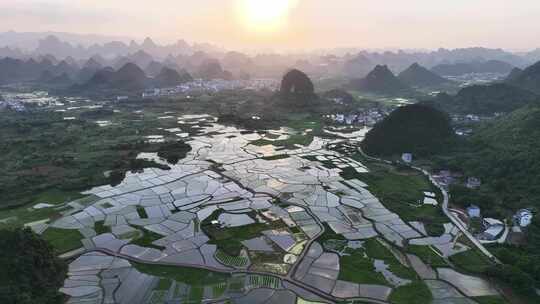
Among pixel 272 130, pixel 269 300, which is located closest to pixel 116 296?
pixel 269 300

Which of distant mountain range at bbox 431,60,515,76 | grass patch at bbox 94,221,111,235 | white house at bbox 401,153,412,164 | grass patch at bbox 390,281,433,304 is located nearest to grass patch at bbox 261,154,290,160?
white house at bbox 401,153,412,164

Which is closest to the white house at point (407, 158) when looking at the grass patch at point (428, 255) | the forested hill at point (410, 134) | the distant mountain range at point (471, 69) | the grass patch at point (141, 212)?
the forested hill at point (410, 134)

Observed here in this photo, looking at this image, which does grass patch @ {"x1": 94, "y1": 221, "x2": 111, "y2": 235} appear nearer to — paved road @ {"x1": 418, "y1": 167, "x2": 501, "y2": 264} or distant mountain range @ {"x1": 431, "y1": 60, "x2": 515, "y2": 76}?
paved road @ {"x1": 418, "y1": 167, "x2": 501, "y2": 264}

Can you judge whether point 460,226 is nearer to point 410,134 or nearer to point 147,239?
point 410,134

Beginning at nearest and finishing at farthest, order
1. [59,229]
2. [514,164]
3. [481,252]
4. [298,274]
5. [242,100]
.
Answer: [298,274]
[481,252]
[59,229]
[514,164]
[242,100]

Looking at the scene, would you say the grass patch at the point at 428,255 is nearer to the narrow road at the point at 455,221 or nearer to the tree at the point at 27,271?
the narrow road at the point at 455,221

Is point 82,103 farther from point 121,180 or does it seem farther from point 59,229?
point 59,229
